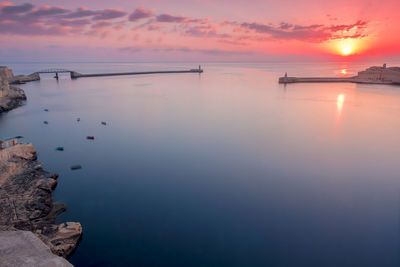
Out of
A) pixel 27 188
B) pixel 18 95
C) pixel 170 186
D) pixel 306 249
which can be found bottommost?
pixel 306 249

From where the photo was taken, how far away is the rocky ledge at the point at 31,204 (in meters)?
11.5

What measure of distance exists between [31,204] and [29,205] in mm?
135

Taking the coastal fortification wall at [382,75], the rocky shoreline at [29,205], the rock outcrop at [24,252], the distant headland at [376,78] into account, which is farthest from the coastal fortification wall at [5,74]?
the coastal fortification wall at [382,75]

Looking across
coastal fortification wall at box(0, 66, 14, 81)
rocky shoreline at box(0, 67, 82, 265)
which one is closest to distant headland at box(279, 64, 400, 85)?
rocky shoreline at box(0, 67, 82, 265)

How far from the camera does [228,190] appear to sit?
56.7ft

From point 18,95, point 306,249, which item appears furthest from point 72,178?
point 18,95

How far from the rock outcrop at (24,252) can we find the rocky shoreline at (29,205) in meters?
0.04

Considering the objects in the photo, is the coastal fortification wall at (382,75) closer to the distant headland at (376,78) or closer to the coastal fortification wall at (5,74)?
the distant headland at (376,78)

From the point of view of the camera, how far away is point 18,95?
55031mm

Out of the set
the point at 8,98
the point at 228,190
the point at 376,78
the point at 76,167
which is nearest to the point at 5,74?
the point at 8,98

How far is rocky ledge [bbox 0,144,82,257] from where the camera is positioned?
11.5m

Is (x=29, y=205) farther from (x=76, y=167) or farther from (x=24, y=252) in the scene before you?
(x=76, y=167)

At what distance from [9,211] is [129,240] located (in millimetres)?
6874

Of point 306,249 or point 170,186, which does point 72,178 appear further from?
point 306,249
